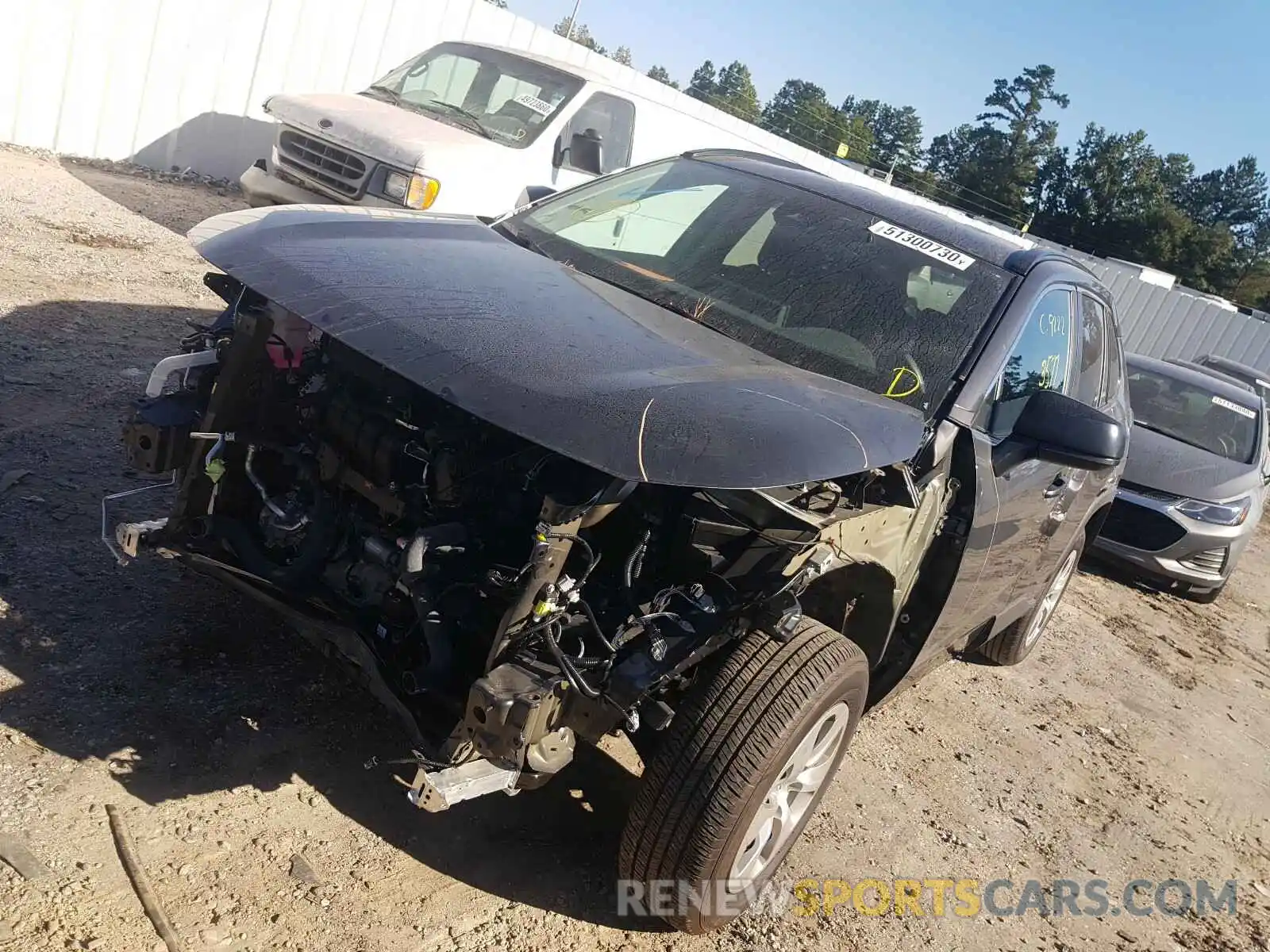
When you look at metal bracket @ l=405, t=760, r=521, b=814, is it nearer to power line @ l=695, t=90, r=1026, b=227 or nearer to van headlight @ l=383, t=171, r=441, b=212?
van headlight @ l=383, t=171, r=441, b=212

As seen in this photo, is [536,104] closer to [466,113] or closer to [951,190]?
[466,113]

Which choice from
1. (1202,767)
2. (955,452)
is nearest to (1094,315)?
(955,452)

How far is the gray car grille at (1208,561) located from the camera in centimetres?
773

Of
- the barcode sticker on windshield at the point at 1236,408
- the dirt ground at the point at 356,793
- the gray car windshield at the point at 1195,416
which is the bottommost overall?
the dirt ground at the point at 356,793

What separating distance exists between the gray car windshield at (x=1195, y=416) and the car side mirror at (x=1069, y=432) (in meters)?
6.28

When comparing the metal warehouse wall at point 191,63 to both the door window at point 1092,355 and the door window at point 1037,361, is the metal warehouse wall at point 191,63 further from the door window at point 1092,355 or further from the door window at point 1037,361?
the door window at point 1037,361

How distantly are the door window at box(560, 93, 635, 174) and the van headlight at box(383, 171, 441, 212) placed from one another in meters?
1.39

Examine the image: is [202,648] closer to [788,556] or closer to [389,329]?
[389,329]

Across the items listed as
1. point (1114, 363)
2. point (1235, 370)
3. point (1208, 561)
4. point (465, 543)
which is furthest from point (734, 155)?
point (1235, 370)

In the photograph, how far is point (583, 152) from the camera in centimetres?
868

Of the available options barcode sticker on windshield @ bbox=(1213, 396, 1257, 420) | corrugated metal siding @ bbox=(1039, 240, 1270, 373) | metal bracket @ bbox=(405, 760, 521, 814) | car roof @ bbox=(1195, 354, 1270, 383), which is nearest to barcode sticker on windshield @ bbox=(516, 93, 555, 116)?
barcode sticker on windshield @ bbox=(1213, 396, 1257, 420)

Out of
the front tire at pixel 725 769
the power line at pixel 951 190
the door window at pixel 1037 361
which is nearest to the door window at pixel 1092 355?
the door window at pixel 1037 361

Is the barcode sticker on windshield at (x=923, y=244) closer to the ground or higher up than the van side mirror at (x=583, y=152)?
higher up

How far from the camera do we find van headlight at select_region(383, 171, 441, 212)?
304 inches
